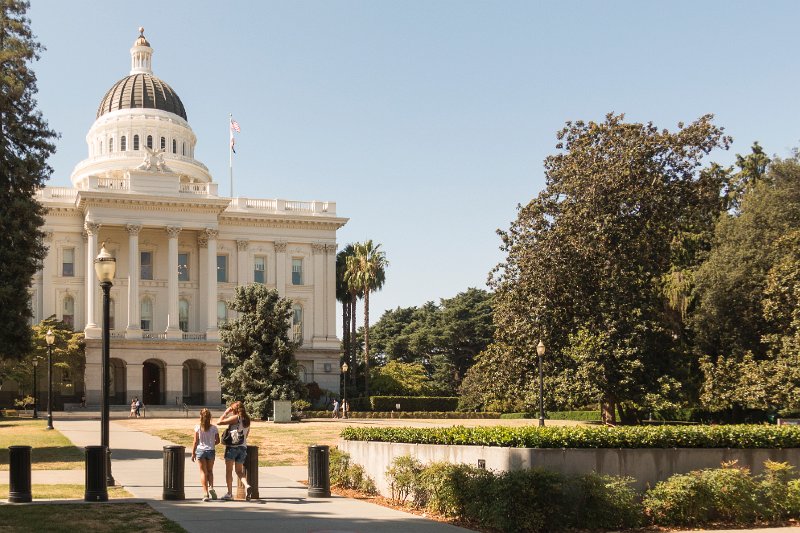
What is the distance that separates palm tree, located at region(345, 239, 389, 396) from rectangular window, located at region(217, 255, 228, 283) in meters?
10.3

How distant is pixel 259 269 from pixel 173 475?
67.9 m

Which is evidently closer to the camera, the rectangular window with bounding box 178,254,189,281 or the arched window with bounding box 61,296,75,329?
the arched window with bounding box 61,296,75,329

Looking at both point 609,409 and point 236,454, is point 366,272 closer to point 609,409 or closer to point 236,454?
point 609,409

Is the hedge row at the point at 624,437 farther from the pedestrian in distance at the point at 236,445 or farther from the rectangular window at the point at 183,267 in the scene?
the rectangular window at the point at 183,267

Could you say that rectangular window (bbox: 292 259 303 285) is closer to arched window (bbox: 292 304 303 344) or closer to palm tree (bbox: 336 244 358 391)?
arched window (bbox: 292 304 303 344)

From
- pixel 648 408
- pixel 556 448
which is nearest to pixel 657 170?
pixel 648 408

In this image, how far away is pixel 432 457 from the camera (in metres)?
18.4

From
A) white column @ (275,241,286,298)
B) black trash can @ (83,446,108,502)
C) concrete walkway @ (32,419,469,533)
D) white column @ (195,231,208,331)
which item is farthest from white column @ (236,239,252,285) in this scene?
black trash can @ (83,446,108,502)

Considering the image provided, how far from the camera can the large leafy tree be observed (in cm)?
4103

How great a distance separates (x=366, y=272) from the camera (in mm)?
83125

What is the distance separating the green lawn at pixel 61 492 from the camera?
711 inches

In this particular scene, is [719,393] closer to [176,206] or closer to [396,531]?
[396,531]

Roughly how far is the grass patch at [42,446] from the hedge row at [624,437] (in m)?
12.3

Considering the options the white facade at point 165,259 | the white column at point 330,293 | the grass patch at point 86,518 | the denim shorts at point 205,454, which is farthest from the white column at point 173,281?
the grass patch at point 86,518
